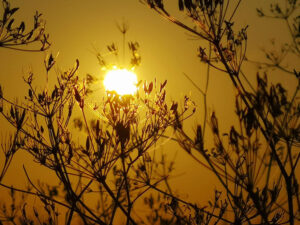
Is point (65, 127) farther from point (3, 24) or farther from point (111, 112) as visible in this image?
point (3, 24)

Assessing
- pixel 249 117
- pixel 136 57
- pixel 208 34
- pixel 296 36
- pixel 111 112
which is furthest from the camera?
pixel 296 36

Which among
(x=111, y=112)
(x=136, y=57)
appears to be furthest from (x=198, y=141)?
(x=136, y=57)

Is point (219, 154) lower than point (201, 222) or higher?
higher

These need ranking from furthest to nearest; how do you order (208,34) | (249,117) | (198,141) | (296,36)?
(296,36), (198,141), (208,34), (249,117)

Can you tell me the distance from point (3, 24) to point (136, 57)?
2323 mm

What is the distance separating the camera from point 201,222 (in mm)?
4066

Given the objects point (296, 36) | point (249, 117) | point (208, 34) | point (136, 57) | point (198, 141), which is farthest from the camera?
point (296, 36)

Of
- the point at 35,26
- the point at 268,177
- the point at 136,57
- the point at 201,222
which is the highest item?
the point at 136,57

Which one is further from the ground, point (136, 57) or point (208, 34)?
point (136, 57)

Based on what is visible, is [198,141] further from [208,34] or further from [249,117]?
[208,34]

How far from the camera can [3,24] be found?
3648 millimetres

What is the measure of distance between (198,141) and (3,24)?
96.7 inches

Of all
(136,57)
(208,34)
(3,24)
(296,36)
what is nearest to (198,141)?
(208,34)

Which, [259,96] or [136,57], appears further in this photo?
[136,57]
